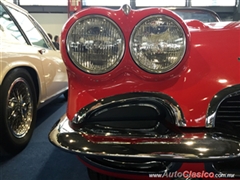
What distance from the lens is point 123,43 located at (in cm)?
99

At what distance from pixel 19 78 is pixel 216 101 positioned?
135 cm

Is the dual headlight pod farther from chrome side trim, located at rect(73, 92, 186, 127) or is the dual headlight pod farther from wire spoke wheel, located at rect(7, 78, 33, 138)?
wire spoke wheel, located at rect(7, 78, 33, 138)

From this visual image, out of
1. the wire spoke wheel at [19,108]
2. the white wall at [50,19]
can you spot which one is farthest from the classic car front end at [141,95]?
the white wall at [50,19]

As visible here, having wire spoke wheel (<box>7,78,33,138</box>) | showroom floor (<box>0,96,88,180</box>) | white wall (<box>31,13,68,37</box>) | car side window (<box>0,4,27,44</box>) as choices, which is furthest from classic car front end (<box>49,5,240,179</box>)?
white wall (<box>31,13,68,37</box>)

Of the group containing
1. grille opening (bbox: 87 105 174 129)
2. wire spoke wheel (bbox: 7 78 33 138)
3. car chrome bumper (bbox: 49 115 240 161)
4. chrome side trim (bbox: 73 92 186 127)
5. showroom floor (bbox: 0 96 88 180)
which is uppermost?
chrome side trim (bbox: 73 92 186 127)

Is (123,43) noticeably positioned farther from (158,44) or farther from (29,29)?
(29,29)

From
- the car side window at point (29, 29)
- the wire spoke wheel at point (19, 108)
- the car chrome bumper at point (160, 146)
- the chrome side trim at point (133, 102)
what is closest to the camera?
the car chrome bumper at point (160, 146)

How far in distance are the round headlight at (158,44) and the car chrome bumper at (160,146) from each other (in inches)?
10.9

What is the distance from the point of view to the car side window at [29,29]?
7.50 feet

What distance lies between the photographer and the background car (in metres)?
1.61

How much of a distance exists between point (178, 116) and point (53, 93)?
187 centimetres

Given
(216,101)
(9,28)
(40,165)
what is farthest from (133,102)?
(9,28)

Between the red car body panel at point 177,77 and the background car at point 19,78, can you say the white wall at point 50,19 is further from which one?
the red car body panel at point 177,77

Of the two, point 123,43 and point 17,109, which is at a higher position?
point 123,43
